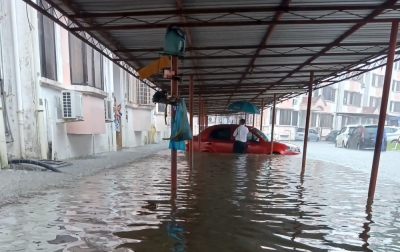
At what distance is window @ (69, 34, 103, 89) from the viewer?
31.3 ft

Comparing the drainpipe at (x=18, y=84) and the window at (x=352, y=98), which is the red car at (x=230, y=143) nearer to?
the drainpipe at (x=18, y=84)

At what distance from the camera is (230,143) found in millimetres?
10531

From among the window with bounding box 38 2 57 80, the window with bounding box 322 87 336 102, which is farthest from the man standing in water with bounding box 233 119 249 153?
the window with bounding box 322 87 336 102

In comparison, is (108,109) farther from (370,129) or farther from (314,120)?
(314,120)

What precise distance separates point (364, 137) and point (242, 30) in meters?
15.6

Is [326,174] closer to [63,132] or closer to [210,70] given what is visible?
[210,70]

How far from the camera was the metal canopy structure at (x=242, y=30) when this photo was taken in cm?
395

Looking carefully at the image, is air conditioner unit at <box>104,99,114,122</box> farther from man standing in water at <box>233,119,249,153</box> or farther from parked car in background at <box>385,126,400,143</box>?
parked car in background at <box>385,126,400,143</box>

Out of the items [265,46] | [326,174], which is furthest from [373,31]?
[326,174]

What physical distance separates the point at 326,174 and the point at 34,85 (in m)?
8.39

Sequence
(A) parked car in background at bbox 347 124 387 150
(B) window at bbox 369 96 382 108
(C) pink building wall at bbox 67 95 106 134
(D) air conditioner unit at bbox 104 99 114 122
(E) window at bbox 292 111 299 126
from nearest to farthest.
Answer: (C) pink building wall at bbox 67 95 106 134 < (D) air conditioner unit at bbox 104 99 114 122 < (A) parked car in background at bbox 347 124 387 150 < (E) window at bbox 292 111 299 126 < (B) window at bbox 369 96 382 108

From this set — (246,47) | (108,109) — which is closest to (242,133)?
(246,47)

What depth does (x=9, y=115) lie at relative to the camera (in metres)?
6.91

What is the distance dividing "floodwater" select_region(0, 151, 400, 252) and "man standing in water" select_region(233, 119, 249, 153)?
3810 millimetres
